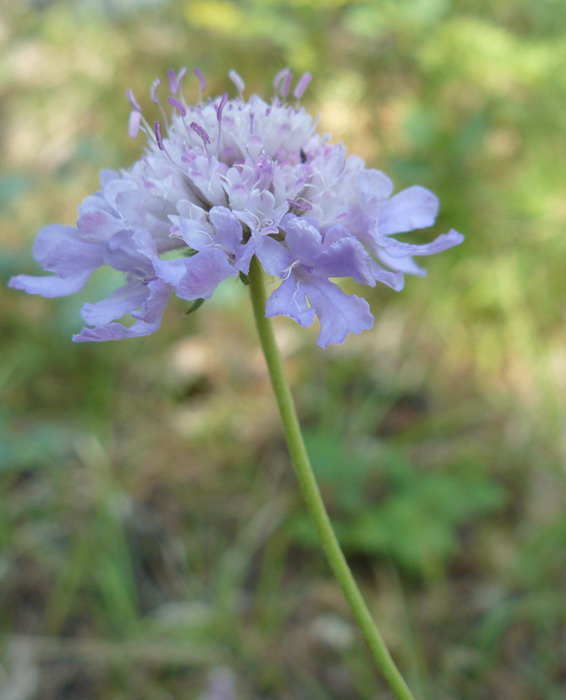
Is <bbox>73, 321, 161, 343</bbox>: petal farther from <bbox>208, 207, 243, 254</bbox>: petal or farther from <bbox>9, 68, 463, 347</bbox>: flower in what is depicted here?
<bbox>208, 207, 243, 254</bbox>: petal

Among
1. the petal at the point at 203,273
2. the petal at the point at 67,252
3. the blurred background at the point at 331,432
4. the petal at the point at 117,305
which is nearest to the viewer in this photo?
the petal at the point at 203,273

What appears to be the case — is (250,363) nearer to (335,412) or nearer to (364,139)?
(335,412)

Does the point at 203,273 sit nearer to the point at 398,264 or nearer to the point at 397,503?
the point at 398,264

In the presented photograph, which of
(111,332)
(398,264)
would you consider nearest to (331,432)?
(398,264)

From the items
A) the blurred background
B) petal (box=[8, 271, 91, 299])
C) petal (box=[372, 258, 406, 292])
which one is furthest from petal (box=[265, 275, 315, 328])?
the blurred background

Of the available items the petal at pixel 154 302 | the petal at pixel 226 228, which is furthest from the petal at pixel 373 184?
the petal at pixel 154 302

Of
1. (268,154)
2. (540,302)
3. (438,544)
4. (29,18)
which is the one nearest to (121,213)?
(268,154)

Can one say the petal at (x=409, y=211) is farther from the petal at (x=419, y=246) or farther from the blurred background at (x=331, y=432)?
the blurred background at (x=331, y=432)
